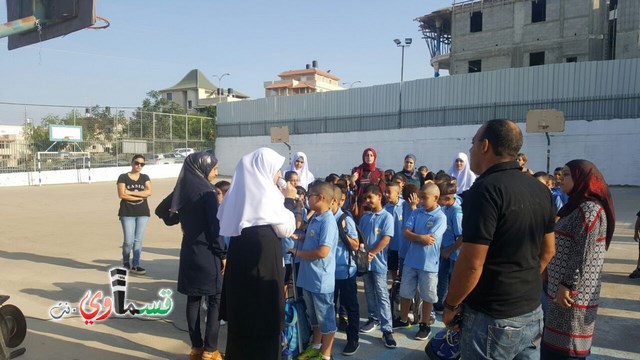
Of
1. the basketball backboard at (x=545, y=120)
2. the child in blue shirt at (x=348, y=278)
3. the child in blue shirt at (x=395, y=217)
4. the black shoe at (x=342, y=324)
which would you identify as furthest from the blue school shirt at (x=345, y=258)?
the basketball backboard at (x=545, y=120)

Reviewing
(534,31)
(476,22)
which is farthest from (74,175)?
(534,31)

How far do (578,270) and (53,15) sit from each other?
5.15m

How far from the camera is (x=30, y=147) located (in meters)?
25.0

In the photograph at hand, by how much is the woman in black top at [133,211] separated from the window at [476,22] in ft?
107

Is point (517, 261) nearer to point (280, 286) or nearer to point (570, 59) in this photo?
point (280, 286)

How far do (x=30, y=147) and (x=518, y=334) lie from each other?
93.6 ft

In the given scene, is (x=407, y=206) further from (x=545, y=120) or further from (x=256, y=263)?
(x=545, y=120)

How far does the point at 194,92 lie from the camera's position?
75250 millimetres

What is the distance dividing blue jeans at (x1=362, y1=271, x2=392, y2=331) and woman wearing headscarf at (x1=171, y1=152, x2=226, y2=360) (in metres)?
1.47

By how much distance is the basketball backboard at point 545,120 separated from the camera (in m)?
20.3

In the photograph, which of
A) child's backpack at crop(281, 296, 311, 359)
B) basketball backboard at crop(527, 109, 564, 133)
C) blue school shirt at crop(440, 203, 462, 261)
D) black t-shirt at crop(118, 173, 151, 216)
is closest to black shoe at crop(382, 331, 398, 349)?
child's backpack at crop(281, 296, 311, 359)

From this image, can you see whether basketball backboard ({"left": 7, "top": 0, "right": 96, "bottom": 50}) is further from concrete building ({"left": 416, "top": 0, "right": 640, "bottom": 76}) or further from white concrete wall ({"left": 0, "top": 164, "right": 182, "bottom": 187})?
concrete building ({"left": 416, "top": 0, "right": 640, "bottom": 76})

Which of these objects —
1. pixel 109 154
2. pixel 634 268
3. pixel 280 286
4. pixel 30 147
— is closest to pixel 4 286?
pixel 280 286

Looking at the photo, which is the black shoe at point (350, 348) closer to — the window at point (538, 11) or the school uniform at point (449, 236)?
the school uniform at point (449, 236)
